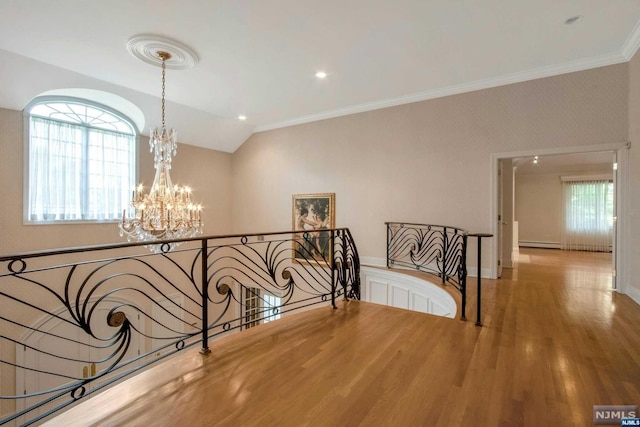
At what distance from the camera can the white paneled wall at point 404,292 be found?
4.51 metres

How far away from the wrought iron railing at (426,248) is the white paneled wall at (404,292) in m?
0.27

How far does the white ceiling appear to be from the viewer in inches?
124

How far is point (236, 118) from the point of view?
277 inches

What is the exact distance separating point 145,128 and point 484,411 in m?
7.14

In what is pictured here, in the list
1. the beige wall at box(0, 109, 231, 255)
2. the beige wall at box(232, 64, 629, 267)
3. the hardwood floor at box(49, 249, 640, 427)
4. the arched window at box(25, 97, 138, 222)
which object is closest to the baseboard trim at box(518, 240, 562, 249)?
the beige wall at box(232, 64, 629, 267)

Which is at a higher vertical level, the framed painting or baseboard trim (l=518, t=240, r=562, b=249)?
the framed painting

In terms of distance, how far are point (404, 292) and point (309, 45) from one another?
4278mm

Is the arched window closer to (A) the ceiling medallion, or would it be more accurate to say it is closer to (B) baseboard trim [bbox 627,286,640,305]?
(A) the ceiling medallion

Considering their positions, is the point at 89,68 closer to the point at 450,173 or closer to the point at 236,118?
the point at 236,118

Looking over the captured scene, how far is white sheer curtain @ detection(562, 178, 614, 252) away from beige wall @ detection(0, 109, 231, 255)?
34.0ft

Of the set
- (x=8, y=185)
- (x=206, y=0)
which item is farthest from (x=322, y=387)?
(x=8, y=185)

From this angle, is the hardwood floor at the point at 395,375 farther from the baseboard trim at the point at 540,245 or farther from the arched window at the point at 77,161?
the baseboard trim at the point at 540,245

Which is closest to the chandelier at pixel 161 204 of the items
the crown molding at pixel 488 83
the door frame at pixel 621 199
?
the crown molding at pixel 488 83

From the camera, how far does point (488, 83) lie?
16.0 ft
